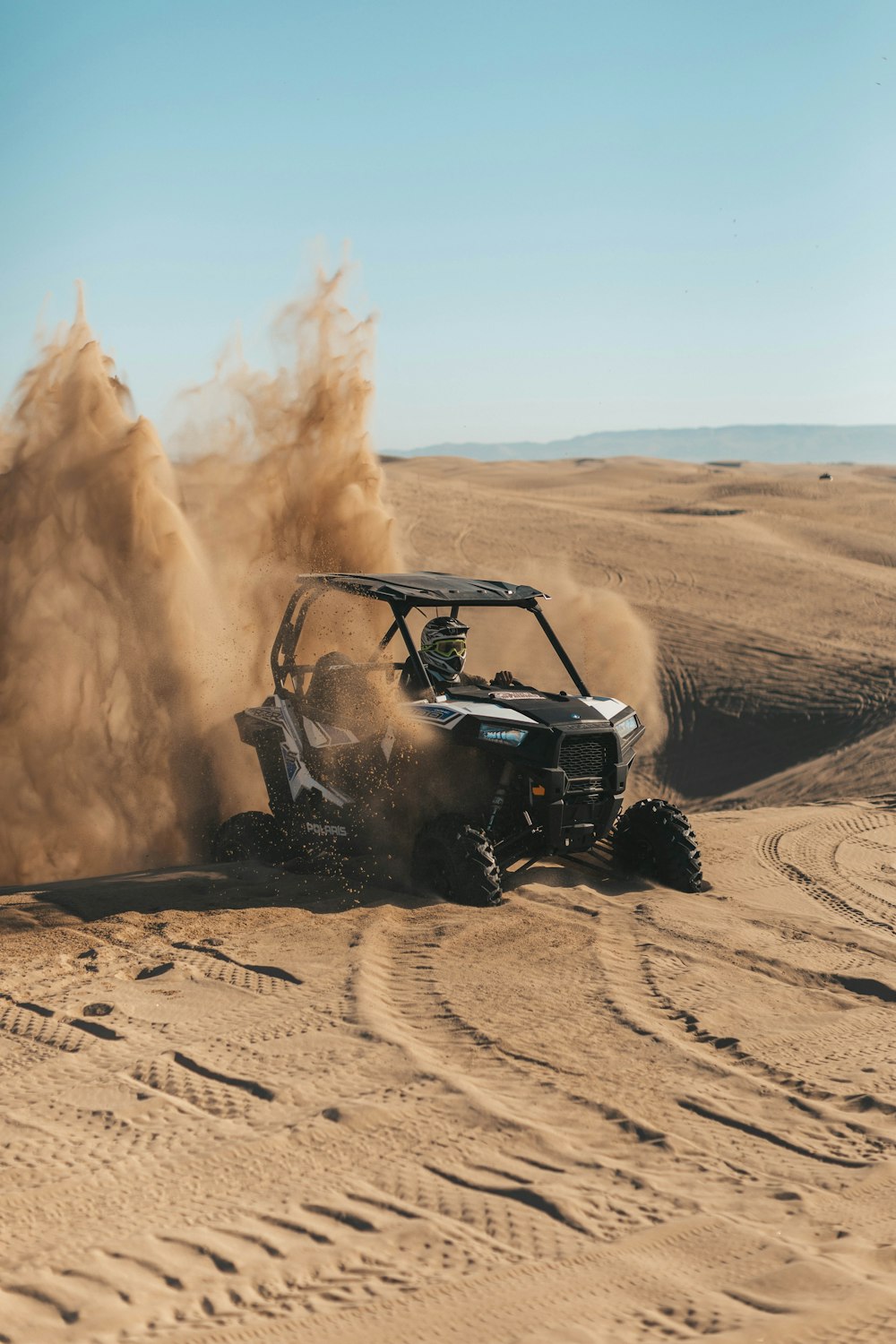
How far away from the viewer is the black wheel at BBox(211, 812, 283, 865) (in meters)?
8.56

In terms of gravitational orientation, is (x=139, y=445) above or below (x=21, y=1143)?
above

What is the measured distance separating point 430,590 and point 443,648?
18.6 inches

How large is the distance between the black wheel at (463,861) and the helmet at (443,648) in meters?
1.19

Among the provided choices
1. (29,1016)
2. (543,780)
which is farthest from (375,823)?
(29,1016)

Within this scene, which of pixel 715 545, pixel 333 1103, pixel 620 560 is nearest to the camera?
pixel 333 1103

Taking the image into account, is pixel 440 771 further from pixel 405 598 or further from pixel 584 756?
pixel 405 598

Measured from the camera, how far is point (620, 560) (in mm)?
24578

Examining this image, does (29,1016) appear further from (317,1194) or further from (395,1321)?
(395,1321)

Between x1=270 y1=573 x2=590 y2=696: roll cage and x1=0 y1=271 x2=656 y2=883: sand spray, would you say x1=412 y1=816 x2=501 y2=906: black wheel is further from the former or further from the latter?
x1=0 y1=271 x2=656 y2=883: sand spray

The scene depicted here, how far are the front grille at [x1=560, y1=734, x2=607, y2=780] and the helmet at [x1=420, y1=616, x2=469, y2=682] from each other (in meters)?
1.13

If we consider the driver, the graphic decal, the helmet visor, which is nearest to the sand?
the graphic decal

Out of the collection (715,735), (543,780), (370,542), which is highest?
(370,542)

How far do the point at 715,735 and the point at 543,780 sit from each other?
8.88 meters

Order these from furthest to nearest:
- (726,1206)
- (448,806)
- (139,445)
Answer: (139,445) < (448,806) < (726,1206)
